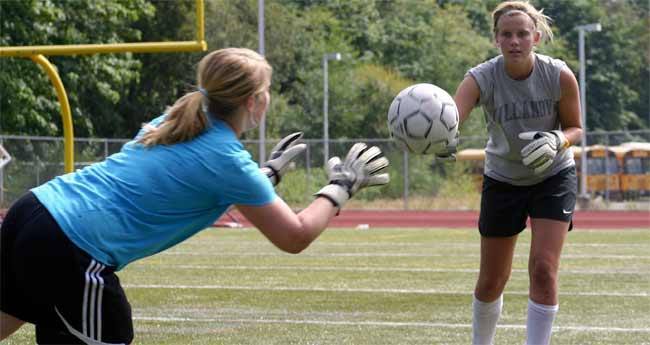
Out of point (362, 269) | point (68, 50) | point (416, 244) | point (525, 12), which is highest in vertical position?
point (525, 12)

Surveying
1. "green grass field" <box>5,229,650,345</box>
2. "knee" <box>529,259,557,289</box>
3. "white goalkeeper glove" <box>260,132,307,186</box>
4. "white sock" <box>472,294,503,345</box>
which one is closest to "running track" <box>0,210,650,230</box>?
"green grass field" <box>5,229,650,345</box>

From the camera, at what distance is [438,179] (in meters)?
32.7

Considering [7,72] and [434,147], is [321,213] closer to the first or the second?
[434,147]

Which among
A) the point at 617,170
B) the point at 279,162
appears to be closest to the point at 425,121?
the point at 279,162

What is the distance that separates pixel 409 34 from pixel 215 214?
49464 millimetres

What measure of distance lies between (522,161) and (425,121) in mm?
580

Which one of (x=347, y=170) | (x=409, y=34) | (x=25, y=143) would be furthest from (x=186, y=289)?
(x=409, y=34)

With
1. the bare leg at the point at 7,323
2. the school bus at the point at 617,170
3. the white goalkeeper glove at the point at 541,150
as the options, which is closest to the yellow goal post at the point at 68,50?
the white goalkeeper glove at the point at 541,150

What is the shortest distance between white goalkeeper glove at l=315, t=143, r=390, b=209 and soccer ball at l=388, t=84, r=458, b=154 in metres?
1.44

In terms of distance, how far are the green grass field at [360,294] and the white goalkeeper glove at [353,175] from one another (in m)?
3.02

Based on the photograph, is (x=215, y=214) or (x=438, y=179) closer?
(x=215, y=214)

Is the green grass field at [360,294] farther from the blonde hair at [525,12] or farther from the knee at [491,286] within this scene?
the blonde hair at [525,12]

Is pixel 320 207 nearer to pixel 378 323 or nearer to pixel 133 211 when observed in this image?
pixel 133 211

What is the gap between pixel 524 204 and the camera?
6258mm
